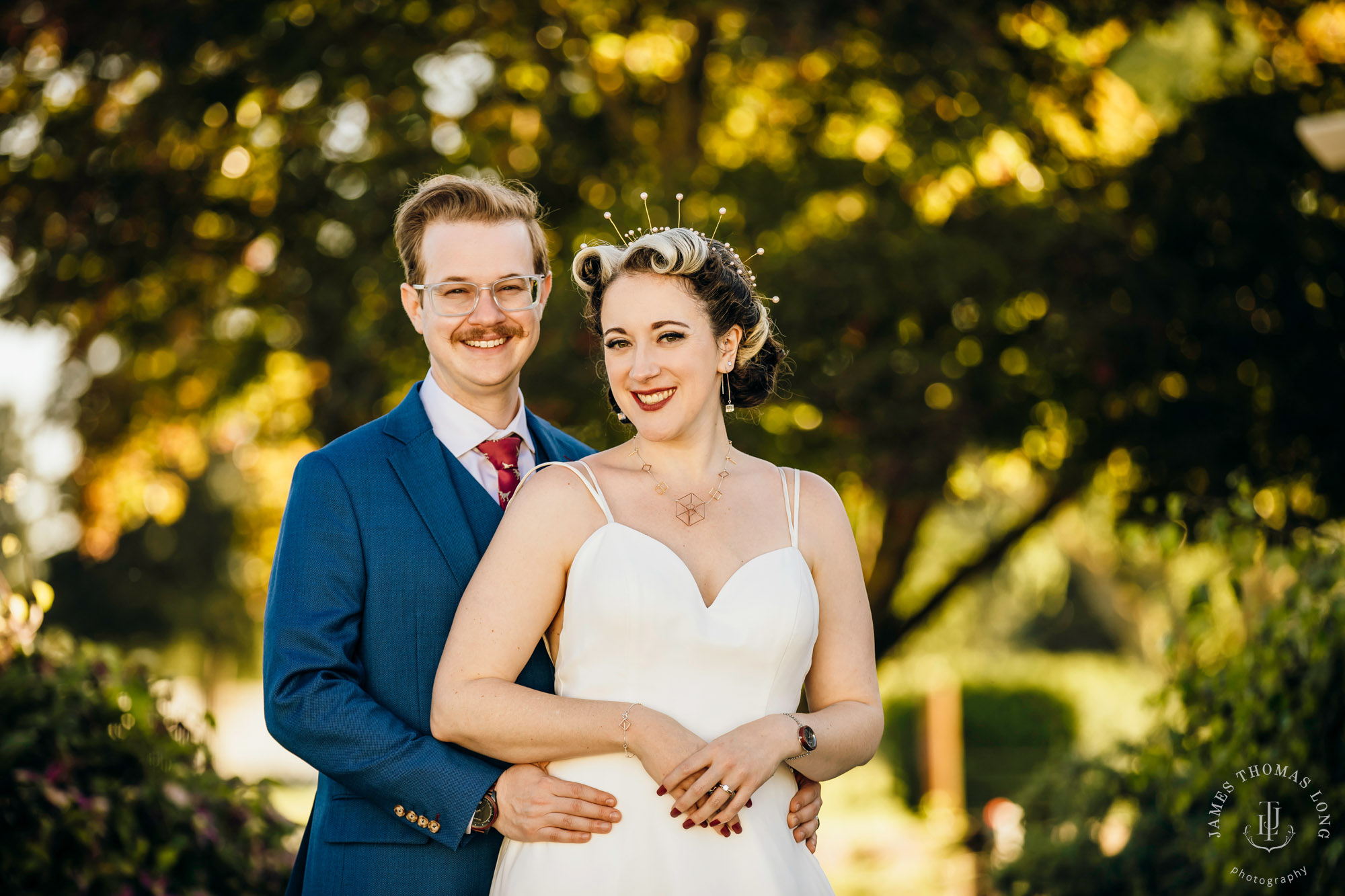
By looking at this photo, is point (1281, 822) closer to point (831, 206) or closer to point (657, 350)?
point (657, 350)

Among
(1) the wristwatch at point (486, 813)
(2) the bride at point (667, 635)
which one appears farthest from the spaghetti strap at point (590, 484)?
(1) the wristwatch at point (486, 813)

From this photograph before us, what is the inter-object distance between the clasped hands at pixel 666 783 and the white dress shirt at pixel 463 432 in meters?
0.74

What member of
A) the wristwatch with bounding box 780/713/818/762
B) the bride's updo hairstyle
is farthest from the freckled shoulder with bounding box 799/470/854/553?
the wristwatch with bounding box 780/713/818/762

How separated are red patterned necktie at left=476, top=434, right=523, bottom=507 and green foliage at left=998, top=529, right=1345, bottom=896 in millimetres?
2594

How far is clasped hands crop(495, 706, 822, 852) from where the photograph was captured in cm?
260

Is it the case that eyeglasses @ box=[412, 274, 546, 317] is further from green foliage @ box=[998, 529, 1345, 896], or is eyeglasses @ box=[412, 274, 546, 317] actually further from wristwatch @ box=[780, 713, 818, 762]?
green foliage @ box=[998, 529, 1345, 896]

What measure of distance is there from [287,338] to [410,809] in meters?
6.81

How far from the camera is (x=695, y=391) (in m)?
2.87

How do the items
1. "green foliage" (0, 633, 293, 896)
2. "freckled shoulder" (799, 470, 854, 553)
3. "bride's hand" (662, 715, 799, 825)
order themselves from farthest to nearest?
"green foliage" (0, 633, 293, 896)
"freckled shoulder" (799, 470, 854, 553)
"bride's hand" (662, 715, 799, 825)

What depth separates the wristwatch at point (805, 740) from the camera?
2.70 metres

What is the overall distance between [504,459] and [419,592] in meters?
0.47

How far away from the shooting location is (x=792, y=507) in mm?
2975

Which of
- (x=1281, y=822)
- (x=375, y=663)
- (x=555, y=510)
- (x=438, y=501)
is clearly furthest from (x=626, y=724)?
(x=1281, y=822)

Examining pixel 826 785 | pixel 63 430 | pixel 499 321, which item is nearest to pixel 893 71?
pixel 499 321
